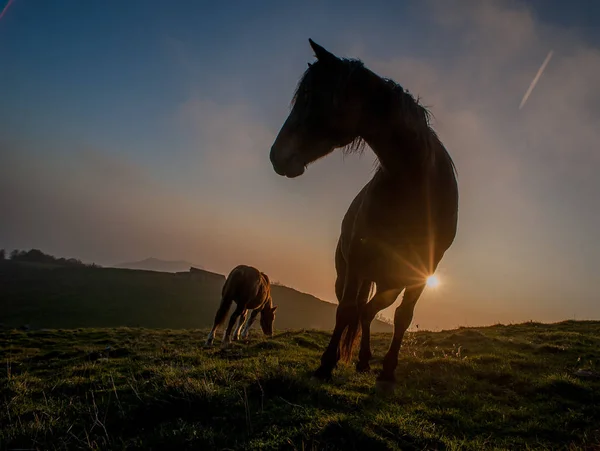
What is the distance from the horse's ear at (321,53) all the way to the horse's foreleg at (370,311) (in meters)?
3.13

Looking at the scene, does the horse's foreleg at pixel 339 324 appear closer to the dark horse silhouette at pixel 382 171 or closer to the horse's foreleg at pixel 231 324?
the dark horse silhouette at pixel 382 171

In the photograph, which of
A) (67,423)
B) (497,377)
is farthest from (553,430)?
(67,423)

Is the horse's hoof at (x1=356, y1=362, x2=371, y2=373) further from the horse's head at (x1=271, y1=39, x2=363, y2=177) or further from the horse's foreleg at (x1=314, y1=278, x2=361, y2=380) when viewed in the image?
the horse's head at (x1=271, y1=39, x2=363, y2=177)

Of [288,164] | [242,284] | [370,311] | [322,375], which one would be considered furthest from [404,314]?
[242,284]

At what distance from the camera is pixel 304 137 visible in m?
3.72

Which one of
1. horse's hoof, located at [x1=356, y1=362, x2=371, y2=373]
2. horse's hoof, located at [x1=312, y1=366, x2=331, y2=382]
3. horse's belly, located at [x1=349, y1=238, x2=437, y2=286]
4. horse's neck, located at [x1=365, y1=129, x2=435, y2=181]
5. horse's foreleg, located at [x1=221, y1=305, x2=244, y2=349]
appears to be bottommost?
horse's foreleg, located at [x1=221, y1=305, x2=244, y2=349]

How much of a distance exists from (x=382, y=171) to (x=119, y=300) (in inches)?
2562

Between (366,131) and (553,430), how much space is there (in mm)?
3532

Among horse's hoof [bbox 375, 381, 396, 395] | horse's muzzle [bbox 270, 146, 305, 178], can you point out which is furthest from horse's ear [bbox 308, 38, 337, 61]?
horse's hoof [bbox 375, 381, 396, 395]

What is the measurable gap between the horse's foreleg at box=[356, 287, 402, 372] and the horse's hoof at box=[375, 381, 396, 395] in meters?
1.24

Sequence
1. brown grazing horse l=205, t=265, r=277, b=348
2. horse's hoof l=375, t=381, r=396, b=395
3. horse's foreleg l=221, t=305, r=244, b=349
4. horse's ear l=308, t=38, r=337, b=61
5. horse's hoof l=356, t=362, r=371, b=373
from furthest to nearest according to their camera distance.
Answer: brown grazing horse l=205, t=265, r=277, b=348
horse's foreleg l=221, t=305, r=244, b=349
horse's hoof l=356, t=362, r=371, b=373
horse's hoof l=375, t=381, r=396, b=395
horse's ear l=308, t=38, r=337, b=61

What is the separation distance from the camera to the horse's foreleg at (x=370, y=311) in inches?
204

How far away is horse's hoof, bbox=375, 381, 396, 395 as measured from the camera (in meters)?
4.12

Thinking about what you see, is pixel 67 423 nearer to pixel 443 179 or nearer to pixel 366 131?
pixel 366 131
